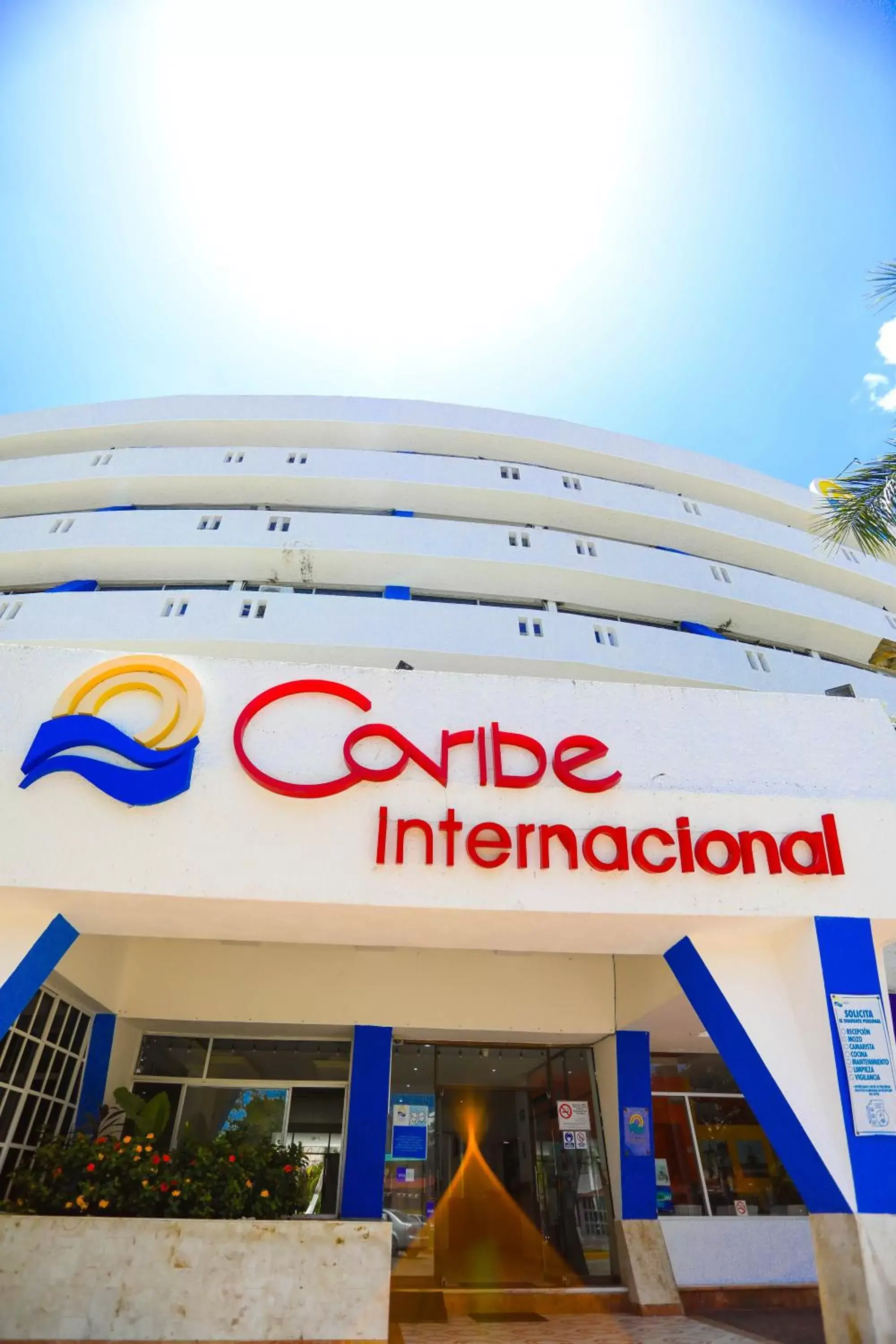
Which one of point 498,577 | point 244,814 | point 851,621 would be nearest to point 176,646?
point 498,577

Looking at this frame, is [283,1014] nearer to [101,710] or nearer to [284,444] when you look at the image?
[101,710]

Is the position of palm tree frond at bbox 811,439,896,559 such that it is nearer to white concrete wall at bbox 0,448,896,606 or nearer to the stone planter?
the stone planter

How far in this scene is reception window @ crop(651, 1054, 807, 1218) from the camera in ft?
38.1

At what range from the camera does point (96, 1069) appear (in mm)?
10930

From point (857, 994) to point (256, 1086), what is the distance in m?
8.29

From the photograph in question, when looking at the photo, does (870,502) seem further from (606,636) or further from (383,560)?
(383,560)

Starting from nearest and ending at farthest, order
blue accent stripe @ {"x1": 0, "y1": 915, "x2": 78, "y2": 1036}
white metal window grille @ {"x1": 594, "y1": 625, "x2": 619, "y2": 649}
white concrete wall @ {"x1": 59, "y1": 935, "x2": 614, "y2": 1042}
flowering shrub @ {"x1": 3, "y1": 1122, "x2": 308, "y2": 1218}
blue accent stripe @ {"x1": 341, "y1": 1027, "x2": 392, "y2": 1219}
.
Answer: blue accent stripe @ {"x1": 0, "y1": 915, "x2": 78, "y2": 1036}, flowering shrub @ {"x1": 3, "y1": 1122, "x2": 308, "y2": 1218}, blue accent stripe @ {"x1": 341, "y1": 1027, "x2": 392, "y2": 1219}, white concrete wall @ {"x1": 59, "y1": 935, "x2": 614, "y2": 1042}, white metal window grille @ {"x1": 594, "y1": 625, "x2": 619, "y2": 649}

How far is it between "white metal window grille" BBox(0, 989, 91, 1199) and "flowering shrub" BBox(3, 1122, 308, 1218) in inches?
28.3

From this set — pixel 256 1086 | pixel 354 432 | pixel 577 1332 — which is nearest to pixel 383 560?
pixel 354 432

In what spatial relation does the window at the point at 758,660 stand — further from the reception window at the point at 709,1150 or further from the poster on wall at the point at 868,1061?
the poster on wall at the point at 868,1061

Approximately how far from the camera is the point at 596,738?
787cm

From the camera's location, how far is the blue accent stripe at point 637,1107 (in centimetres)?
1111

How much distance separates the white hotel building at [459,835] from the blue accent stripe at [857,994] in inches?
1.3

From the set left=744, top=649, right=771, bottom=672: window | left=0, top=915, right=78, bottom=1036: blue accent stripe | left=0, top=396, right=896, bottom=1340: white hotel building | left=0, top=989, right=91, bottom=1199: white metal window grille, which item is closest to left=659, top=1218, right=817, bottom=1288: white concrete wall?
left=0, top=396, right=896, bottom=1340: white hotel building
